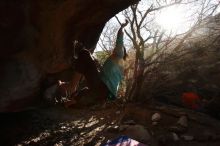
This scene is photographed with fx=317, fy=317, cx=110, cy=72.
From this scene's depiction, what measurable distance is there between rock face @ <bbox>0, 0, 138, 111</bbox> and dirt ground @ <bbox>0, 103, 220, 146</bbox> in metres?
1.57

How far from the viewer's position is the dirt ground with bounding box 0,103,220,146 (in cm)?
944

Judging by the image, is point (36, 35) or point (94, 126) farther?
point (94, 126)

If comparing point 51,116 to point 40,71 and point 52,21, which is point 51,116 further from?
point 52,21

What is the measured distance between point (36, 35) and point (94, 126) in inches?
163

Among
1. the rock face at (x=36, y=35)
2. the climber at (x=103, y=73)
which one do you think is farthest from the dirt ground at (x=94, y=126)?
the climber at (x=103, y=73)

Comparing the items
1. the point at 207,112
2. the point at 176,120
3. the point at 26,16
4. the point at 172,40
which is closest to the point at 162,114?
the point at 176,120

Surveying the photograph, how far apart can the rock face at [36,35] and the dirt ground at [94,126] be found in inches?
61.9

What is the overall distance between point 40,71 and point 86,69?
1.71m

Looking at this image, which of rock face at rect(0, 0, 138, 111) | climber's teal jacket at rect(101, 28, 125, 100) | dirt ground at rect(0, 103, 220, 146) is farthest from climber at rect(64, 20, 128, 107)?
dirt ground at rect(0, 103, 220, 146)

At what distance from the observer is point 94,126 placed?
10.8 meters

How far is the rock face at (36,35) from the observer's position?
7414 millimetres

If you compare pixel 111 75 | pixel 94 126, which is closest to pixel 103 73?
pixel 111 75

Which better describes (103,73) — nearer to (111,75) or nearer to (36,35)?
(111,75)

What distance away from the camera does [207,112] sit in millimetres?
12133
